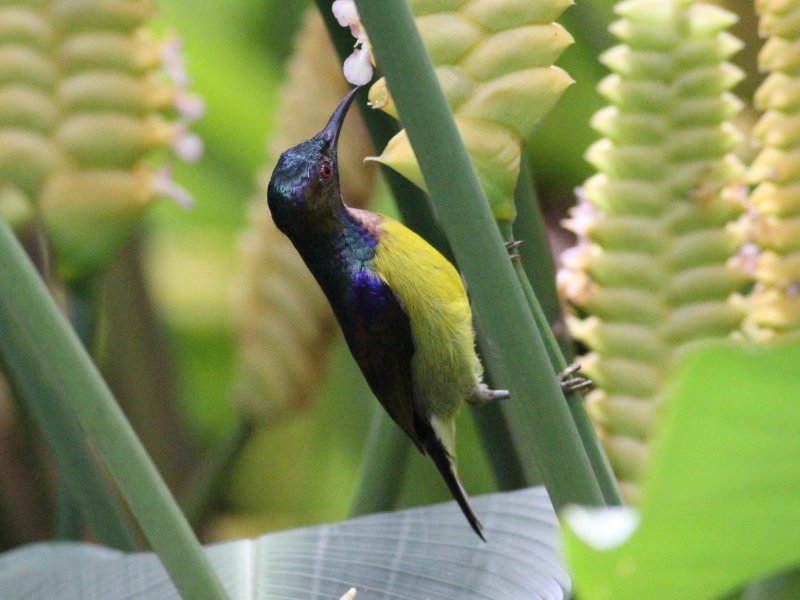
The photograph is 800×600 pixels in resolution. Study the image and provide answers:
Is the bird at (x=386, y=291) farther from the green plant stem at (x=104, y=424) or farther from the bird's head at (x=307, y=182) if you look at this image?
the green plant stem at (x=104, y=424)

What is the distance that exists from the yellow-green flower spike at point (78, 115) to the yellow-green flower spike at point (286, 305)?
0.20m

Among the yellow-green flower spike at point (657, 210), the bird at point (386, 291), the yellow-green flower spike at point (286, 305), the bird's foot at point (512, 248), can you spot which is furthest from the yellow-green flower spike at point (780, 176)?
the yellow-green flower spike at point (286, 305)

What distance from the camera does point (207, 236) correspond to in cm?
138

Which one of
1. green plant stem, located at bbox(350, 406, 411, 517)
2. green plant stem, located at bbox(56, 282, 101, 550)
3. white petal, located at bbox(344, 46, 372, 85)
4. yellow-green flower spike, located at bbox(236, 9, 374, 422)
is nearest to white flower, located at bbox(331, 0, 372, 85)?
white petal, located at bbox(344, 46, 372, 85)

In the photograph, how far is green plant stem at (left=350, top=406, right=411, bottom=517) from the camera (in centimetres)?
62

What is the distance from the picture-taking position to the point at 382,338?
736 millimetres

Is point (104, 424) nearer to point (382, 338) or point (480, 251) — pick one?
point (480, 251)

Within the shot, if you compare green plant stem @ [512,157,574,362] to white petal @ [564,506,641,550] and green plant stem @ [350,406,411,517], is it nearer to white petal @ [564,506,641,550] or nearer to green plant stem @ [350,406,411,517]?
green plant stem @ [350,406,411,517]

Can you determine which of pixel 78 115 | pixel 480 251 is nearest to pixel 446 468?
pixel 78 115

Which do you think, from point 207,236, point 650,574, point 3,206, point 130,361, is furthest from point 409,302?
point 207,236

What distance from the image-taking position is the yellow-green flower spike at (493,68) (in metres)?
0.39

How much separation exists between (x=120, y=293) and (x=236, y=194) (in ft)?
0.96

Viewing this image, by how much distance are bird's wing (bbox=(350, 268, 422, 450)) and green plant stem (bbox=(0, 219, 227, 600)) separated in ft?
1.22

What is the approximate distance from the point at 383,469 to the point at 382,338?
0.44 feet
